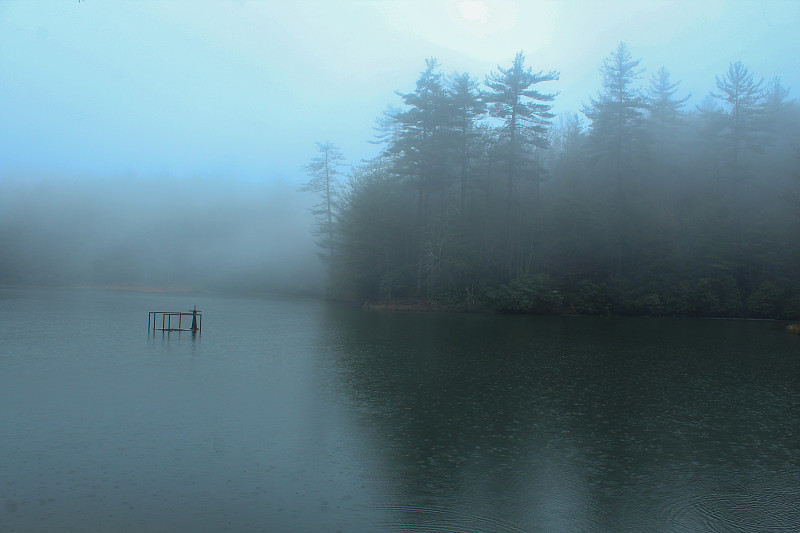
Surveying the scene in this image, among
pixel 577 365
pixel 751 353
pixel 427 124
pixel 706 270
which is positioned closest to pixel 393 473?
pixel 577 365

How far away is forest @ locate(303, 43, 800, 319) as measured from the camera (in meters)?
38.9

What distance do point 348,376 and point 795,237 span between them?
3923cm

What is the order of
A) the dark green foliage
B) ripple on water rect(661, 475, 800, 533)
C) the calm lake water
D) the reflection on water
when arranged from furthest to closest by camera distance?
the dark green foliage
the reflection on water
the calm lake water
ripple on water rect(661, 475, 800, 533)

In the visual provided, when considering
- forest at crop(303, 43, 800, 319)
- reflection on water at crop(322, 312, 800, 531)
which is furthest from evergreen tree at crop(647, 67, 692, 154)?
reflection on water at crop(322, 312, 800, 531)

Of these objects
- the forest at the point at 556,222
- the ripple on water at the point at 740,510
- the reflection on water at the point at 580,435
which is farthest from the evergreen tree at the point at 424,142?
the ripple on water at the point at 740,510

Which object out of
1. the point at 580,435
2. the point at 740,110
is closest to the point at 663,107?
the point at 740,110

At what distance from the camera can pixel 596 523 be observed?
5.80 metres

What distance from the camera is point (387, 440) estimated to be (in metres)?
8.48

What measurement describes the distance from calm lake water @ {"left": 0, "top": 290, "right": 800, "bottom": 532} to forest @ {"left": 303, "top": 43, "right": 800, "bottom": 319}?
2193cm

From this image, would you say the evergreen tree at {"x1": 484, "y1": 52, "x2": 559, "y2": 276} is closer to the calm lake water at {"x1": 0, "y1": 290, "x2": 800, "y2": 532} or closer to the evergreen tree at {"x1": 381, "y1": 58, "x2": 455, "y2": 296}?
the evergreen tree at {"x1": 381, "y1": 58, "x2": 455, "y2": 296}

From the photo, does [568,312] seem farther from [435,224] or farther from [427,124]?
[427,124]

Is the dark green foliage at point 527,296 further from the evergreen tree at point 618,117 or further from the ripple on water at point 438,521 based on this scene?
the ripple on water at point 438,521

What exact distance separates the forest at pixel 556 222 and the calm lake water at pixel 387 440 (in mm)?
21931

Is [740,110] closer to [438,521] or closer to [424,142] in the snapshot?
[424,142]
